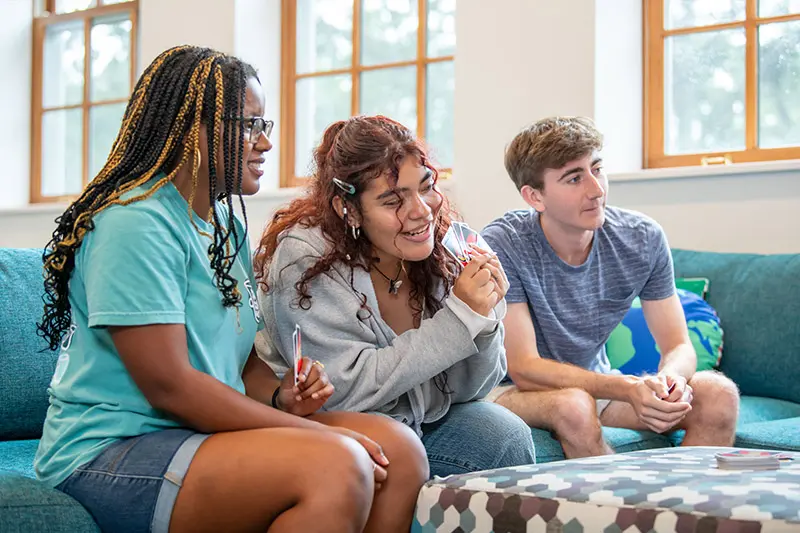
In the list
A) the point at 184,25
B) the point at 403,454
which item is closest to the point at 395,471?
the point at 403,454

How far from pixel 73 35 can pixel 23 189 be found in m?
0.86

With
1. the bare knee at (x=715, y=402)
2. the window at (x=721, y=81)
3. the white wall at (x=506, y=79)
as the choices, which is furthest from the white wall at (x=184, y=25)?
the bare knee at (x=715, y=402)

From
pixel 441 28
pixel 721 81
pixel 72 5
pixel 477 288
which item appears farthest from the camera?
pixel 72 5

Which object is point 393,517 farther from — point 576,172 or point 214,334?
point 576,172

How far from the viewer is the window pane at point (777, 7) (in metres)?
3.47

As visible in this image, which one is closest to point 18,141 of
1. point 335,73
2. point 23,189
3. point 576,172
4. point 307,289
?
point 23,189

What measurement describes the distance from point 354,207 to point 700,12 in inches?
88.9

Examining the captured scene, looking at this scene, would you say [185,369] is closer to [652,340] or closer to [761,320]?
[652,340]

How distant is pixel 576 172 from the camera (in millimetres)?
2588

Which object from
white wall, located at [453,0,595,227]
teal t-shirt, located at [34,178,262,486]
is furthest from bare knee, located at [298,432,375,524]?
white wall, located at [453,0,595,227]

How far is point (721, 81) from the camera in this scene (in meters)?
3.62

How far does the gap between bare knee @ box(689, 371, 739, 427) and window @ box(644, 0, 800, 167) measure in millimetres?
1390

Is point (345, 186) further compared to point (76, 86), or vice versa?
point (76, 86)

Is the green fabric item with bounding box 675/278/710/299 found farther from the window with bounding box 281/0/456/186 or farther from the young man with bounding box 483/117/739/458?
the window with bounding box 281/0/456/186
